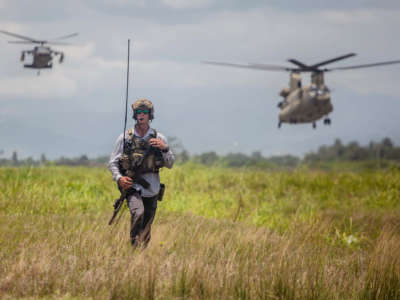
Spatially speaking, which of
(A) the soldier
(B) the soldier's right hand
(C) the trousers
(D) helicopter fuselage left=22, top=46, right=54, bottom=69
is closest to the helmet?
(A) the soldier

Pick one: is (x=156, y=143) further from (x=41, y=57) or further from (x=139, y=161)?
(x=41, y=57)

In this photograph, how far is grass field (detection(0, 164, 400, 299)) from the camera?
5.85 metres

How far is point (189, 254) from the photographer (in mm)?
7711

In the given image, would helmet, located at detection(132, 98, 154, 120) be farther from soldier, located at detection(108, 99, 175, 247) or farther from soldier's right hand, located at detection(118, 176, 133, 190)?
soldier's right hand, located at detection(118, 176, 133, 190)

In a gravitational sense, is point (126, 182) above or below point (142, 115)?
below

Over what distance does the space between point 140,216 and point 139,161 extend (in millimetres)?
805

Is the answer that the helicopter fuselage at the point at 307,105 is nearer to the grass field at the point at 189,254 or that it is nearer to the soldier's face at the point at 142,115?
the grass field at the point at 189,254

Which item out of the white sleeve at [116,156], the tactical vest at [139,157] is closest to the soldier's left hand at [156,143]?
the tactical vest at [139,157]

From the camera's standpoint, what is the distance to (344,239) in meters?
11.7

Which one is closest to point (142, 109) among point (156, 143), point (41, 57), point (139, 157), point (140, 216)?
point (156, 143)

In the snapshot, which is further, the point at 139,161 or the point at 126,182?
the point at 139,161

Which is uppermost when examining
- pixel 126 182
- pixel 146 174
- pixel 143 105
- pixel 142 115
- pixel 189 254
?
pixel 143 105

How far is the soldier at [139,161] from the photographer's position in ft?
24.4

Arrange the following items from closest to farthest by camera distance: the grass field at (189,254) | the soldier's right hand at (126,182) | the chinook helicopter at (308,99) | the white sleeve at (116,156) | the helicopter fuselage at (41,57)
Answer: the grass field at (189,254)
the soldier's right hand at (126,182)
the white sleeve at (116,156)
the chinook helicopter at (308,99)
the helicopter fuselage at (41,57)
